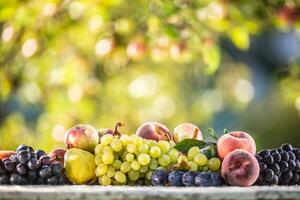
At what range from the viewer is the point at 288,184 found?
273 cm

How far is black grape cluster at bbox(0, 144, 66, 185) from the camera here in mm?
2650

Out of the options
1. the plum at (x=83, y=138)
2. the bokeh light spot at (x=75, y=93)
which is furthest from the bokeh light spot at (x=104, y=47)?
the plum at (x=83, y=138)

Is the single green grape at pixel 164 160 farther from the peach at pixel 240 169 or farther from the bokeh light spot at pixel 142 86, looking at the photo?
the bokeh light spot at pixel 142 86

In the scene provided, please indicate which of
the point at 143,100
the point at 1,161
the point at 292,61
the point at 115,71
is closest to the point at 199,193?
the point at 1,161

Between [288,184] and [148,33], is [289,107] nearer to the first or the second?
[148,33]

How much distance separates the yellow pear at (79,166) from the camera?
2.67 m

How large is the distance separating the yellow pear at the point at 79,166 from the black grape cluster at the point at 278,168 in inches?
20.7

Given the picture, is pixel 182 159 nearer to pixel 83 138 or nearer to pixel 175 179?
pixel 175 179

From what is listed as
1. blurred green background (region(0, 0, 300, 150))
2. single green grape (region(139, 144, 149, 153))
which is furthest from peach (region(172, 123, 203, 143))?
blurred green background (region(0, 0, 300, 150))

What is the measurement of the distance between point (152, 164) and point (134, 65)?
6252 mm

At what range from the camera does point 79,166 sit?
2.67 metres

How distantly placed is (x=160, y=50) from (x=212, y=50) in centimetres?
44

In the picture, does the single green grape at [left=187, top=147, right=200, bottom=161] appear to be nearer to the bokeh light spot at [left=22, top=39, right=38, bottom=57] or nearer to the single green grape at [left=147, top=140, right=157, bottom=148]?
the single green grape at [left=147, top=140, right=157, bottom=148]

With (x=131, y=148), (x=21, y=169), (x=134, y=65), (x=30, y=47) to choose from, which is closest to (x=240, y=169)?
(x=131, y=148)
